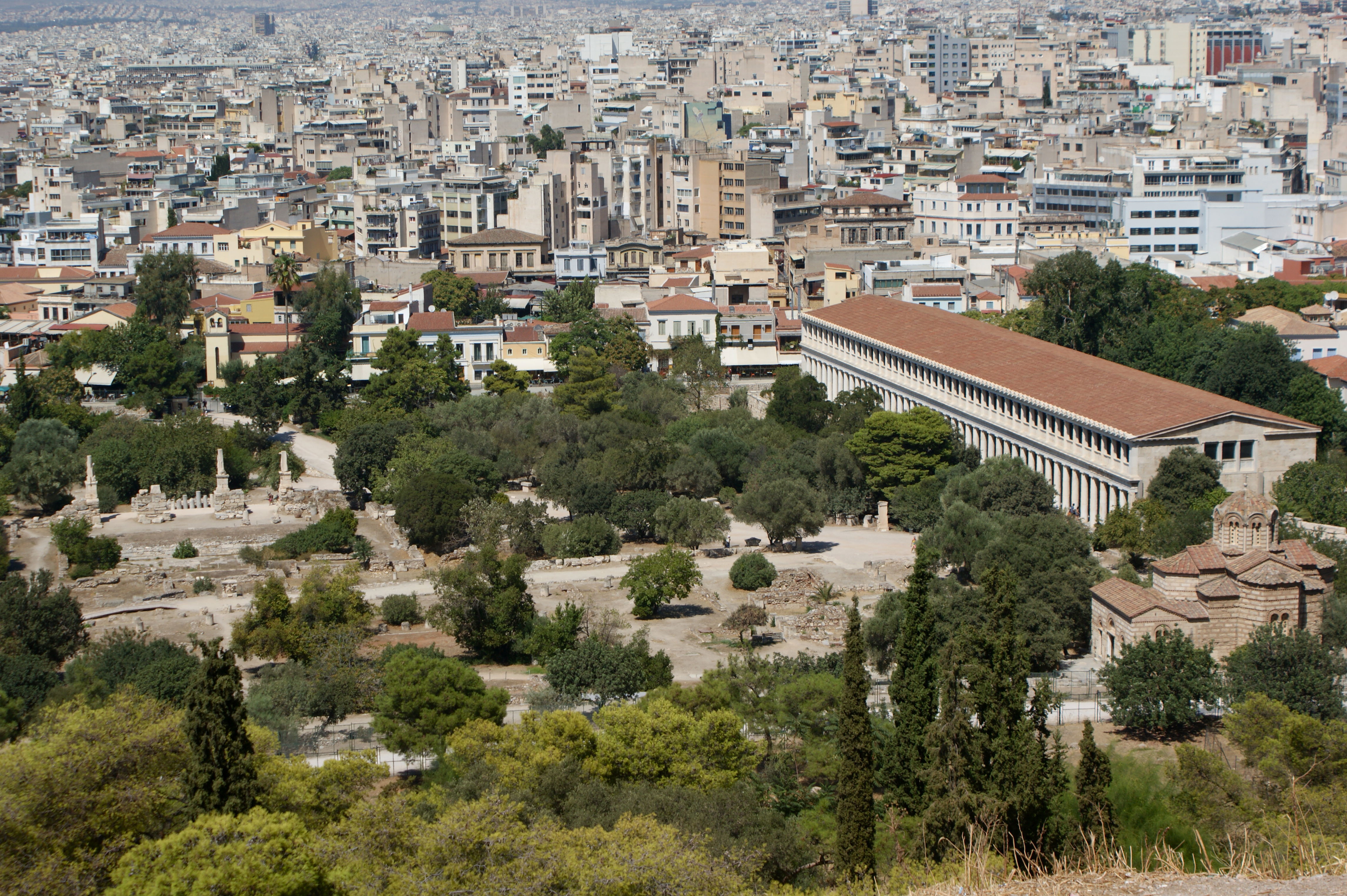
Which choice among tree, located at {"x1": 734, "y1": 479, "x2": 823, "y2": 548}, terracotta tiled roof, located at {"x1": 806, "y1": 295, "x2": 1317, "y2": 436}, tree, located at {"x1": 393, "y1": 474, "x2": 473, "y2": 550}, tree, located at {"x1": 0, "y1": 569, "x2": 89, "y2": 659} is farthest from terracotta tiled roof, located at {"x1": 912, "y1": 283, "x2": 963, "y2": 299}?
tree, located at {"x1": 0, "y1": 569, "x2": 89, "y2": 659}

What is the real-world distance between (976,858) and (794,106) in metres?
135

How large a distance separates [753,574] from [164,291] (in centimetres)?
4751

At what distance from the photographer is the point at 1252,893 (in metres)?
17.7

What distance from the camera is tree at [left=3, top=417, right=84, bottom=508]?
61.0 metres

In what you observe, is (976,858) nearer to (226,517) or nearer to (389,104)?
(226,517)

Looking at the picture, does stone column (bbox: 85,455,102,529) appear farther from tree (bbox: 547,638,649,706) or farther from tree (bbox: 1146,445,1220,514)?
tree (bbox: 1146,445,1220,514)

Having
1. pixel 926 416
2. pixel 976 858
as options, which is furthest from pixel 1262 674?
pixel 926 416

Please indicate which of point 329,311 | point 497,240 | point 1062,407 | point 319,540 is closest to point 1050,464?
point 1062,407

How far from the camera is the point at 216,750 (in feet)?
87.7

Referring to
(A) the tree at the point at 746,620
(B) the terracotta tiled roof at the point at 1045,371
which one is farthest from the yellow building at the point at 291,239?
(A) the tree at the point at 746,620

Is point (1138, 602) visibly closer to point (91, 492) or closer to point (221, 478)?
point (221, 478)

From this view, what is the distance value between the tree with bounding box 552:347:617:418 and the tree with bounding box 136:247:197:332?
80.9 ft

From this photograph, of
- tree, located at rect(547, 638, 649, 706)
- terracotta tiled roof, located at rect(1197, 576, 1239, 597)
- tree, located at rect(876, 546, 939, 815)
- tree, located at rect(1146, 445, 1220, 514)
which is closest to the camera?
tree, located at rect(876, 546, 939, 815)

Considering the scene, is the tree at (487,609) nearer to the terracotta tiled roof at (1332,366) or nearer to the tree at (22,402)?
the tree at (22,402)
